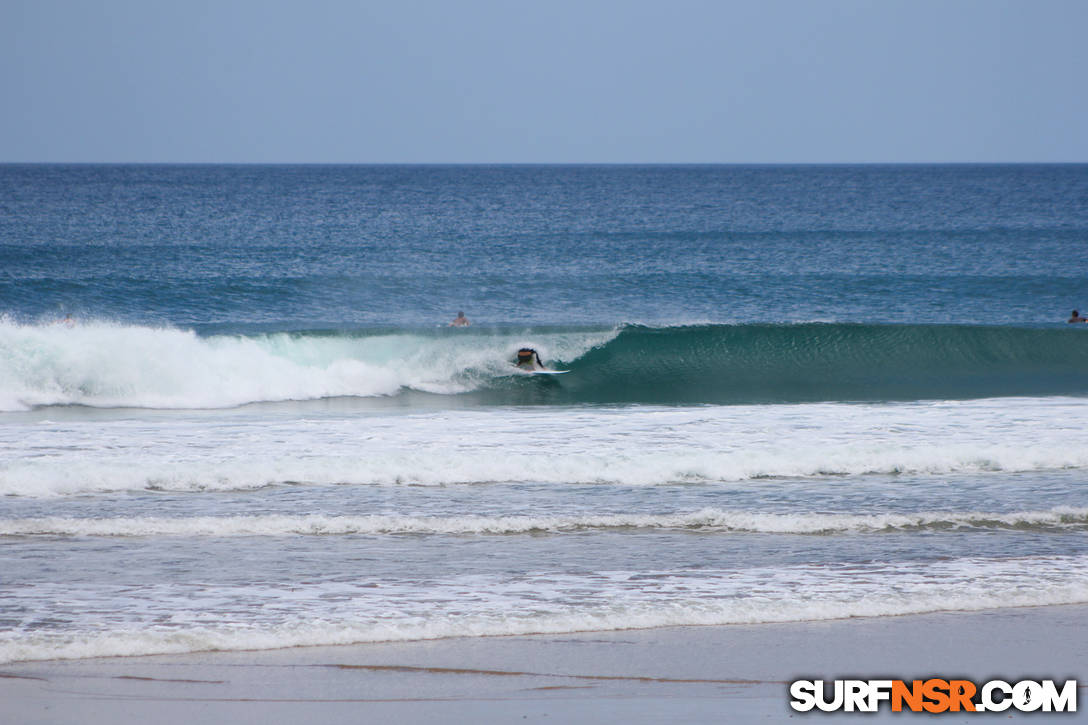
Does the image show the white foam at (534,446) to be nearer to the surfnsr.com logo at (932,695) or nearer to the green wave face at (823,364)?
the green wave face at (823,364)

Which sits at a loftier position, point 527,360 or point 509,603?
point 527,360

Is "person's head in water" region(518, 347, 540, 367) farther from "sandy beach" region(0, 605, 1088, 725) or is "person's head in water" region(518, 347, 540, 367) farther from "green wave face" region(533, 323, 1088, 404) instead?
"sandy beach" region(0, 605, 1088, 725)

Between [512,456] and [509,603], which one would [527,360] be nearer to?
[512,456]

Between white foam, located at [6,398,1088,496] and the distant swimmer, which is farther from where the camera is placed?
the distant swimmer

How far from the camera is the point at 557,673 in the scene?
5.78 metres

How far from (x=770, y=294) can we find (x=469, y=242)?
17.3 meters

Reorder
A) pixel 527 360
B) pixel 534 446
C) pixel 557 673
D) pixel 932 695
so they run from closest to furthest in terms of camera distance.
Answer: pixel 932 695
pixel 557 673
pixel 534 446
pixel 527 360

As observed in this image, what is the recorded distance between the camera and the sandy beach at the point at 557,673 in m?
5.26

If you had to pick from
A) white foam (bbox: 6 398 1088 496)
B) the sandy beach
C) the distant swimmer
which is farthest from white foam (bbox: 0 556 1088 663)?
the distant swimmer

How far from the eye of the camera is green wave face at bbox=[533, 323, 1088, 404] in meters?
18.0

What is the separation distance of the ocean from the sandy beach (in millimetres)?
247

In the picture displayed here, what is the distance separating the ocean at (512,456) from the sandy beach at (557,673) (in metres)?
0.25

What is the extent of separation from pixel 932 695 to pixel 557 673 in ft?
6.43

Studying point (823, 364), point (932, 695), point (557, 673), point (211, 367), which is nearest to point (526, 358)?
point (211, 367)
